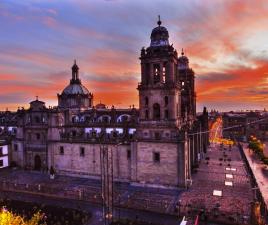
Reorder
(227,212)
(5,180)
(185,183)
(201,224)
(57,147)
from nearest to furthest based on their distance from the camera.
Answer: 1. (201,224)
2. (227,212)
3. (185,183)
4. (5,180)
5. (57,147)

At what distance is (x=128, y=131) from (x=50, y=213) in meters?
21.2

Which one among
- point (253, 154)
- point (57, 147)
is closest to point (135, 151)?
point (57, 147)

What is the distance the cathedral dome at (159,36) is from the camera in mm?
43906

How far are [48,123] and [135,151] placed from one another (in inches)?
766

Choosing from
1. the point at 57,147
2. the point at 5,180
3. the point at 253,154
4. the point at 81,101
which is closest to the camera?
the point at 5,180

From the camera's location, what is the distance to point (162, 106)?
143 feet

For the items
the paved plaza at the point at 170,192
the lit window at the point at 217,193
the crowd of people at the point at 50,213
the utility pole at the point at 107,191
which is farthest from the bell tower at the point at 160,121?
the utility pole at the point at 107,191

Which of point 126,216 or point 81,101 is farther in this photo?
point 81,101

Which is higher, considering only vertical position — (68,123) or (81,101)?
(81,101)

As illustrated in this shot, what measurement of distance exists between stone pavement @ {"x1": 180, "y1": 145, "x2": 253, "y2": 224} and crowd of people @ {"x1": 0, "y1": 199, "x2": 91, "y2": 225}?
40.7ft

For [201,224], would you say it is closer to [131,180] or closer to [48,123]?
[131,180]

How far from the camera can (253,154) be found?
76000 mm

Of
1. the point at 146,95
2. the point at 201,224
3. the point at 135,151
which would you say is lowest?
the point at 201,224

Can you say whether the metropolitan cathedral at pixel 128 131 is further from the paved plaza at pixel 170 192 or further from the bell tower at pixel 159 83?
the paved plaza at pixel 170 192
